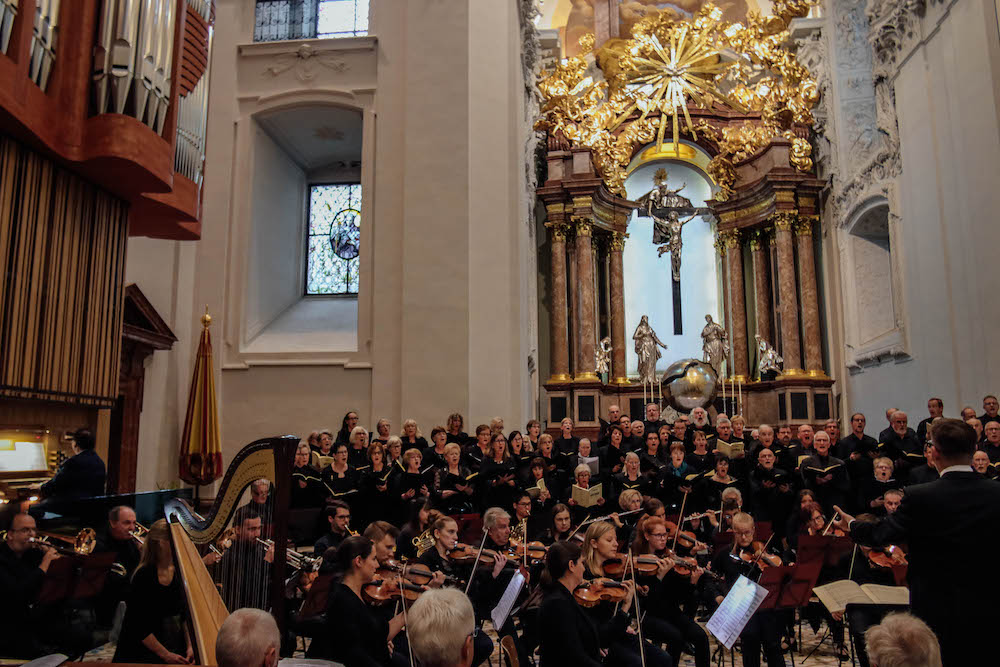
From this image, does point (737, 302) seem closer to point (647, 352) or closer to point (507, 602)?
point (647, 352)

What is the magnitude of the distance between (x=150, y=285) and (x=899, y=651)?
963cm

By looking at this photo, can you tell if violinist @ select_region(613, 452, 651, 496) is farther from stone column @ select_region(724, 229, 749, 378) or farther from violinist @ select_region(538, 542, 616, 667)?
stone column @ select_region(724, 229, 749, 378)

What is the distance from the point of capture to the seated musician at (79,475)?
19.1 feet

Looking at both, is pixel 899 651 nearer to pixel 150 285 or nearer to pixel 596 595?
pixel 596 595

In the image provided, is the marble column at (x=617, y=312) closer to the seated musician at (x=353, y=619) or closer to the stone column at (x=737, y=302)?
the stone column at (x=737, y=302)

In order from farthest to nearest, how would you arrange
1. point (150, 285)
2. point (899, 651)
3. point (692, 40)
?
point (692, 40) < point (150, 285) < point (899, 651)

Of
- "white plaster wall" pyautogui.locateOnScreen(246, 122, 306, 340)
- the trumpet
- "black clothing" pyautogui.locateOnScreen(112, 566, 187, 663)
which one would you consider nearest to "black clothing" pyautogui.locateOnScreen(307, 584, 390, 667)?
"black clothing" pyautogui.locateOnScreen(112, 566, 187, 663)

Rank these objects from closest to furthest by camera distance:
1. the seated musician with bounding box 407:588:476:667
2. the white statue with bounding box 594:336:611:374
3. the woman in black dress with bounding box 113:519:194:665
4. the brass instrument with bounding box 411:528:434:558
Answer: the seated musician with bounding box 407:588:476:667
the woman in black dress with bounding box 113:519:194:665
the brass instrument with bounding box 411:528:434:558
the white statue with bounding box 594:336:611:374

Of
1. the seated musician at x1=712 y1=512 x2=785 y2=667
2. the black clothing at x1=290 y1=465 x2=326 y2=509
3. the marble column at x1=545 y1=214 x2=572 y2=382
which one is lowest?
the seated musician at x1=712 y1=512 x2=785 y2=667

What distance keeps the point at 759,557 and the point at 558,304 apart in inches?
453

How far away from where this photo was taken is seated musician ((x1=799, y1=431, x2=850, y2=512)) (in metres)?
8.05

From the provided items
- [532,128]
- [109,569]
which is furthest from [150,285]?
[532,128]

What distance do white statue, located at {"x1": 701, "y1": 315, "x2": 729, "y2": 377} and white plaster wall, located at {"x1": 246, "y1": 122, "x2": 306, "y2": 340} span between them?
336 inches

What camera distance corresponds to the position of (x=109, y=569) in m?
4.68
